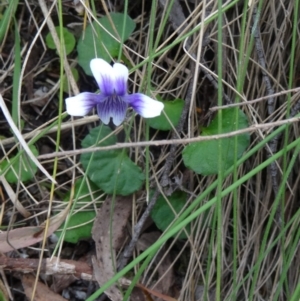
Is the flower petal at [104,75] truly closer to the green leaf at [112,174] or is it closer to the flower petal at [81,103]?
the flower petal at [81,103]

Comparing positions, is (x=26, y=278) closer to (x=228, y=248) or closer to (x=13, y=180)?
(x=13, y=180)

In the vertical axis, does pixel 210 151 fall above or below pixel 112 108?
below

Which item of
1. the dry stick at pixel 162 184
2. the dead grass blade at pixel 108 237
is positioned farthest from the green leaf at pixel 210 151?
the dead grass blade at pixel 108 237

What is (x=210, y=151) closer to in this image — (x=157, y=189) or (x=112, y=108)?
(x=157, y=189)

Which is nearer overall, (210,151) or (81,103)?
(81,103)

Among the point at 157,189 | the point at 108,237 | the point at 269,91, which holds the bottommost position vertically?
the point at 108,237

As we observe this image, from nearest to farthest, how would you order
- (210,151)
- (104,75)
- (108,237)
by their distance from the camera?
(104,75), (210,151), (108,237)

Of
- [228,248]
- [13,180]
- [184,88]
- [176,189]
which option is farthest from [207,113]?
[13,180]

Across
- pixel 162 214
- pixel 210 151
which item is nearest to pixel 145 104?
pixel 210 151

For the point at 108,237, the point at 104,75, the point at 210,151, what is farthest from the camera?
the point at 108,237
